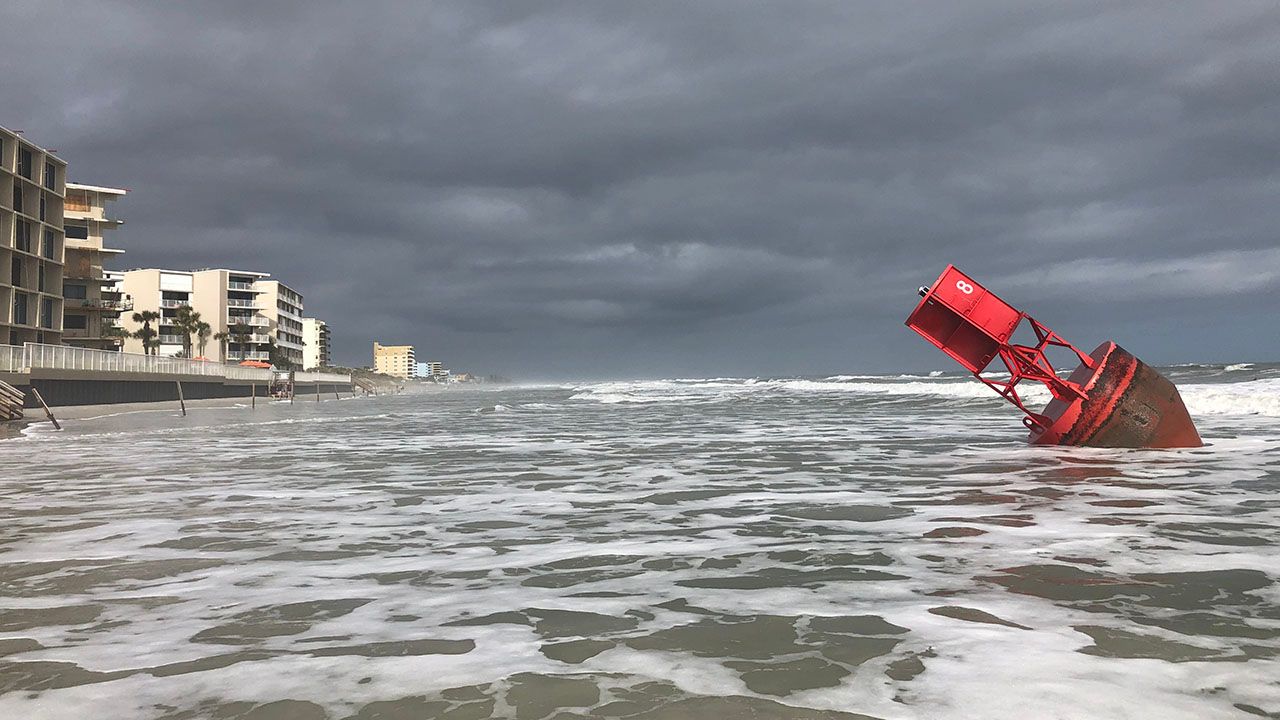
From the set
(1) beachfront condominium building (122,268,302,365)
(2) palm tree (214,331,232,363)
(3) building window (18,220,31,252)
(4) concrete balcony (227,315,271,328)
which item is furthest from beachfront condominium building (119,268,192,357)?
(3) building window (18,220,31,252)

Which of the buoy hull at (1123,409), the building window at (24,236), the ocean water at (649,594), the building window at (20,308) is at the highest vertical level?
the building window at (24,236)

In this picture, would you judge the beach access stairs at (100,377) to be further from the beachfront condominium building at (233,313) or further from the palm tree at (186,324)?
the beachfront condominium building at (233,313)

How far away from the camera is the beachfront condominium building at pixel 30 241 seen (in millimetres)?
57625

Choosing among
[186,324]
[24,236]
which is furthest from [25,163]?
[186,324]

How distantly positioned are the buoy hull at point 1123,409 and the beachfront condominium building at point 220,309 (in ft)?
400

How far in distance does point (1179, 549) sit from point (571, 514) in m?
5.55

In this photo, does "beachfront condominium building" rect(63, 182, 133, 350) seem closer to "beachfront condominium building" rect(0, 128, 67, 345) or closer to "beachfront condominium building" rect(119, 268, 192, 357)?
"beachfront condominium building" rect(0, 128, 67, 345)

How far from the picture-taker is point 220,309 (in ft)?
429

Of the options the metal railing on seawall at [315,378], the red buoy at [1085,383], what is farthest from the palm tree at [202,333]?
the red buoy at [1085,383]

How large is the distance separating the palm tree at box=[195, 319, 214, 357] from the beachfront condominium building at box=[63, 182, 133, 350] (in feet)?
115

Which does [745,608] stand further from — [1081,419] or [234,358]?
[234,358]

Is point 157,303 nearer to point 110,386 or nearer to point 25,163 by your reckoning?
point 25,163

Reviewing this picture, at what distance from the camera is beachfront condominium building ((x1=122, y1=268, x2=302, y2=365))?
403 ft

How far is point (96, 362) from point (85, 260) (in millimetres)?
38061
